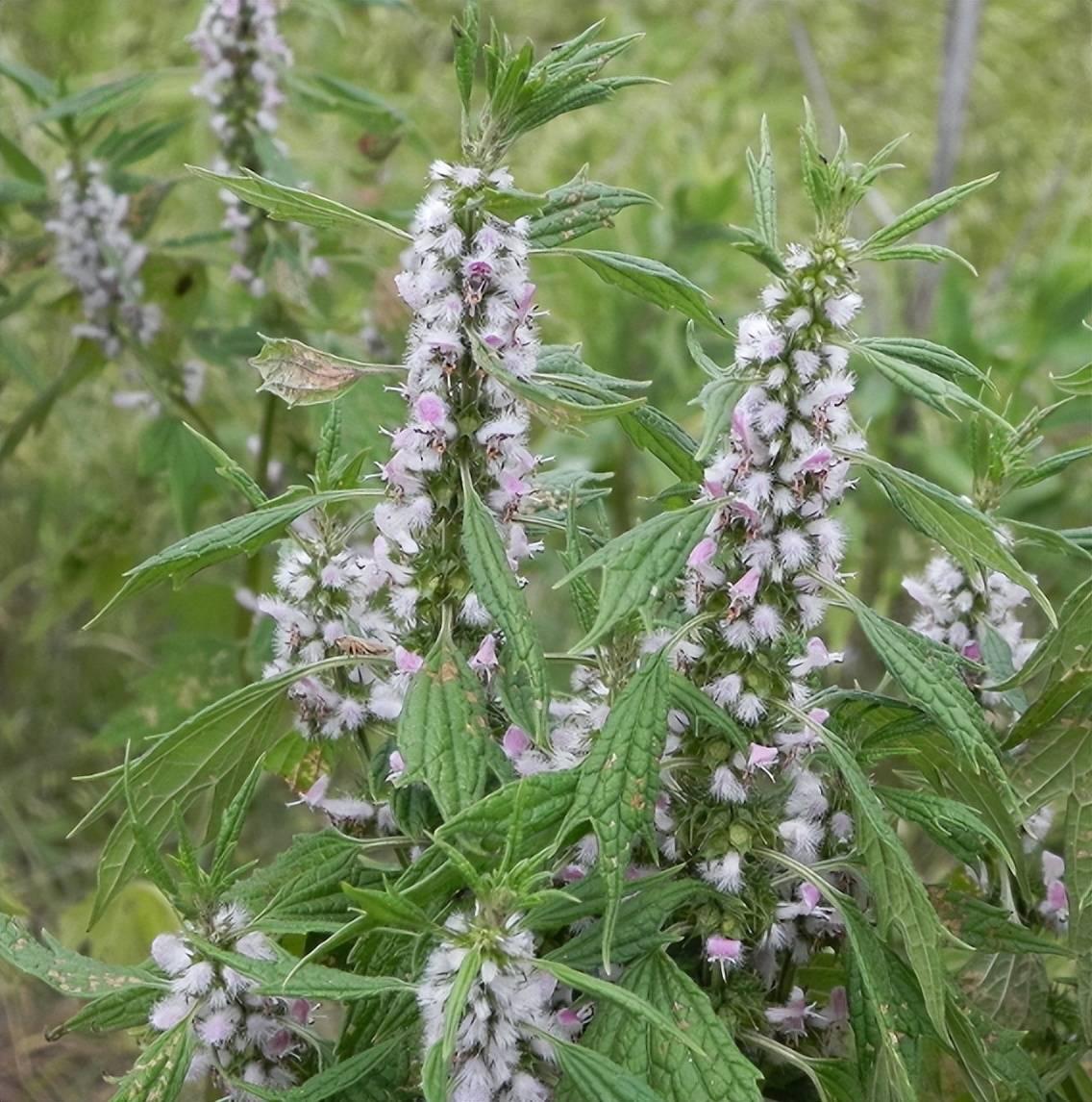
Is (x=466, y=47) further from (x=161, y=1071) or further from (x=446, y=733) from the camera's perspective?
(x=161, y=1071)

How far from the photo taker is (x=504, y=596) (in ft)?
2.10

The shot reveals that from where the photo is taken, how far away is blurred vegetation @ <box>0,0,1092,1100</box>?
1529 millimetres

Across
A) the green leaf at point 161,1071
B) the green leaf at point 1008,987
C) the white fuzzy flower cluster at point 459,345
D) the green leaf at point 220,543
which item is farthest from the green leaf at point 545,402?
the green leaf at point 1008,987

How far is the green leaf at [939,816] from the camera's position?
70 centimetres

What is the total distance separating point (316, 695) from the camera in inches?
30.5

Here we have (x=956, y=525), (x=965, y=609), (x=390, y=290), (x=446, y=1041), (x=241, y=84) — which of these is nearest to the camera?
(x=446, y=1041)

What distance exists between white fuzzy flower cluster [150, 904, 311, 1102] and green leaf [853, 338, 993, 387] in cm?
40

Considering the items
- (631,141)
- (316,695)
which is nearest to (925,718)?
(316,695)

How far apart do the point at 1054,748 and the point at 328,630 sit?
41cm

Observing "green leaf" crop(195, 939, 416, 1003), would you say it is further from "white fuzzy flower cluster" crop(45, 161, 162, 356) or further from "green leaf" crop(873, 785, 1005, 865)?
"white fuzzy flower cluster" crop(45, 161, 162, 356)

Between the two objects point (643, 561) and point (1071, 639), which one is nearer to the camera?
point (643, 561)

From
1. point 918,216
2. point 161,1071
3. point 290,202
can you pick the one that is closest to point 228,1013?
point 161,1071

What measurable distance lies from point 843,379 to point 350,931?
33cm

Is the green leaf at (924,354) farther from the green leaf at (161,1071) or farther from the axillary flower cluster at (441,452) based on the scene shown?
the green leaf at (161,1071)
